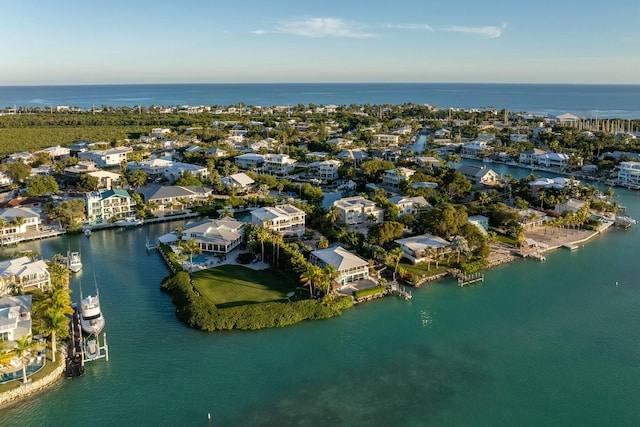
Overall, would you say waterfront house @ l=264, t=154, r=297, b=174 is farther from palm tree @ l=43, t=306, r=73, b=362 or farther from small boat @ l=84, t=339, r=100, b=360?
palm tree @ l=43, t=306, r=73, b=362

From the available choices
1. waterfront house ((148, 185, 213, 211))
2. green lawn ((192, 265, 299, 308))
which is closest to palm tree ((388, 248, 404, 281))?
green lawn ((192, 265, 299, 308))

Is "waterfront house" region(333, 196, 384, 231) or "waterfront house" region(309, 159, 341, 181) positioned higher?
"waterfront house" region(309, 159, 341, 181)

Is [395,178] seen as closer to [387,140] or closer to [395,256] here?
[395,256]

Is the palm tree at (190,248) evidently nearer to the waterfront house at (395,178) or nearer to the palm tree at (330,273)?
the palm tree at (330,273)

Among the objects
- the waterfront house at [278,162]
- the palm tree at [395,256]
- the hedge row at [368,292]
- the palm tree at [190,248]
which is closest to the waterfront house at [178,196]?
the palm tree at [190,248]

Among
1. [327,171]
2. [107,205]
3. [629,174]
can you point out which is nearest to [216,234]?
[107,205]

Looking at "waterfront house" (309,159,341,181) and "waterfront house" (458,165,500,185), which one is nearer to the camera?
"waterfront house" (458,165,500,185)

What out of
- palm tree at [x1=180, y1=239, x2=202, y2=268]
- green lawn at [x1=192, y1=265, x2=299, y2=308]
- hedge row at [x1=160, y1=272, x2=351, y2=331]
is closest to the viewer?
hedge row at [x1=160, y1=272, x2=351, y2=331]

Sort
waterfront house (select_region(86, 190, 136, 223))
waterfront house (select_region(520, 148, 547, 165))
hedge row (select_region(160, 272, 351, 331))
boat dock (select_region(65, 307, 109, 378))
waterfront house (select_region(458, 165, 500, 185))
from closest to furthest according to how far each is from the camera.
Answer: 1. boat dock (select_region(65, 307, 109, 378))
2. hedge row (select_region(160, 272, 351, 331))
3. waterfront house (select_region(86, 190, 136, 223))
4. waterfront house (select_region(458, 165, 500, 185))
5. waterfront house (select_region(520, 148, 547, 165))
